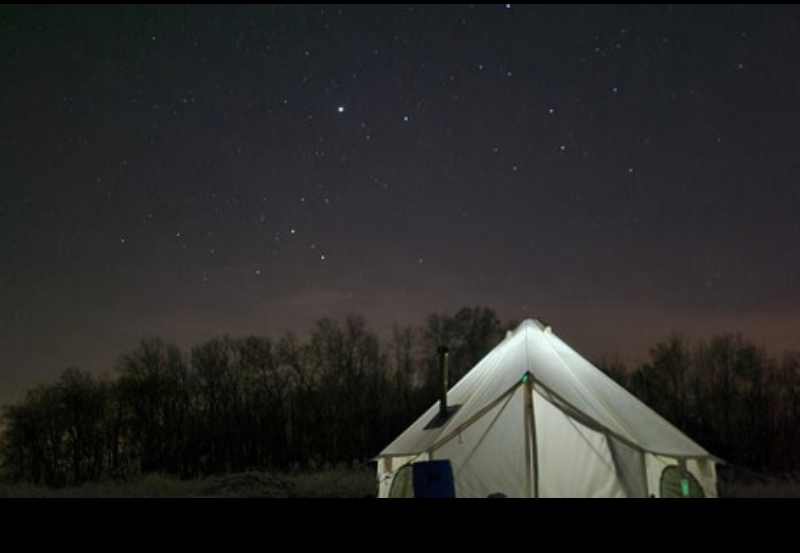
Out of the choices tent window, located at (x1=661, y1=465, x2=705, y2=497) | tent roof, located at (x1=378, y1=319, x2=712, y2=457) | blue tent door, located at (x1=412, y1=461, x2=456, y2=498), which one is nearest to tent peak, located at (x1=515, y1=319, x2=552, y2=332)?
tent roof, located at (x1=378, y1=319, x2=712, y2=457)

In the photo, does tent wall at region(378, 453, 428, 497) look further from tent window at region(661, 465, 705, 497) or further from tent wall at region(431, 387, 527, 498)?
tent window at region(661, 465, 705, 497)

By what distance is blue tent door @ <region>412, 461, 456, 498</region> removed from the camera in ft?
8.15

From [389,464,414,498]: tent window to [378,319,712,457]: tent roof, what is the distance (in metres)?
0.20

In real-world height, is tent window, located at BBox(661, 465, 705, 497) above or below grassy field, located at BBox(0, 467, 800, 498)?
above

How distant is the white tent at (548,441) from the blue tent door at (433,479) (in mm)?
4222

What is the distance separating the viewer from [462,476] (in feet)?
24.0

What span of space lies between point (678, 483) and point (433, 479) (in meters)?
4.80

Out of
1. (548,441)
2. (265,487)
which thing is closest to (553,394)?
(548,441)

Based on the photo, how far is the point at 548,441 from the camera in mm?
7449

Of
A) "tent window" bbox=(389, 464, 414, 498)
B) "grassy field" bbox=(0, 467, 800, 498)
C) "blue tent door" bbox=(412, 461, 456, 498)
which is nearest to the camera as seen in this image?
"blue tent door" bbox=(412, 461, 456, 498)

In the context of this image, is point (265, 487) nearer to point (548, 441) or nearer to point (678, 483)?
point (548, 441)
